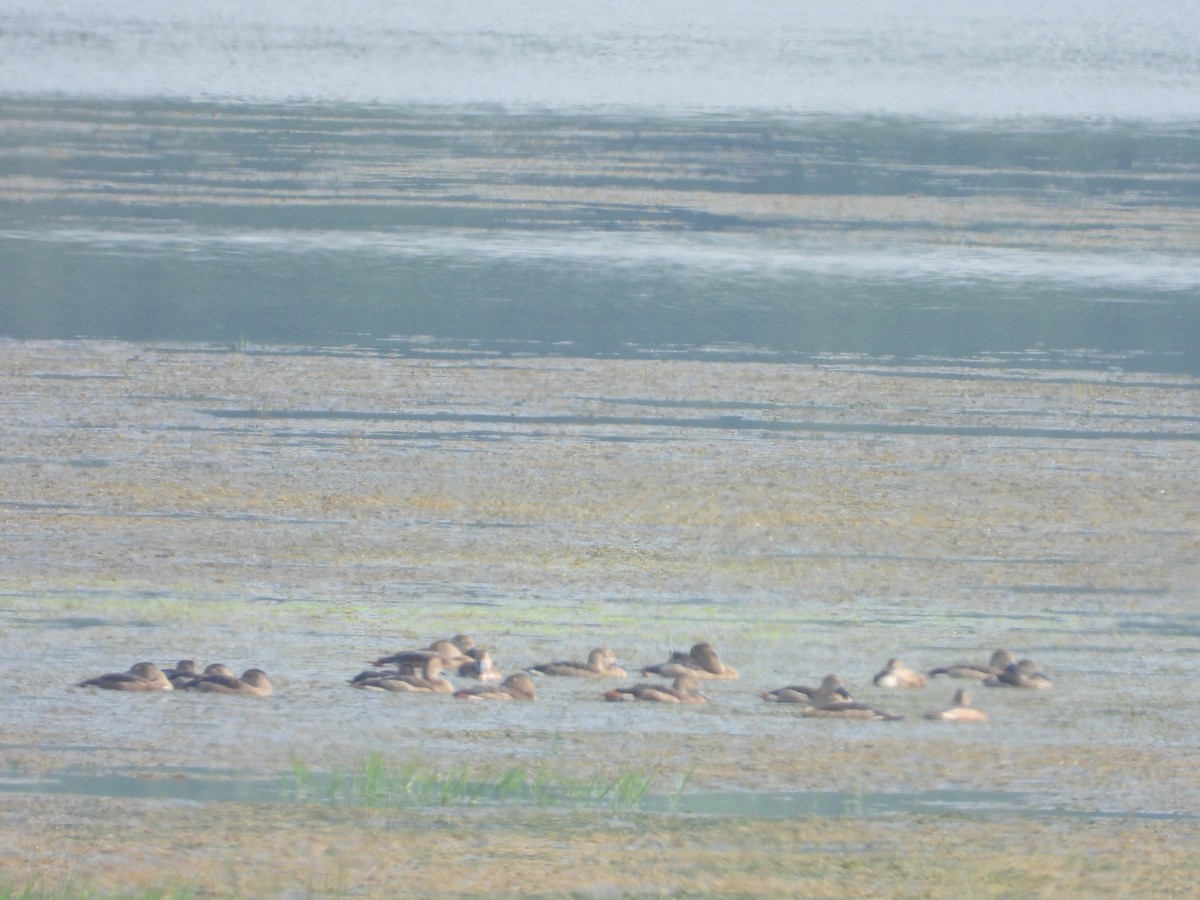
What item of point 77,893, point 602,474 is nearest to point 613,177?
point 602,474

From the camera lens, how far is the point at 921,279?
57.7 ft

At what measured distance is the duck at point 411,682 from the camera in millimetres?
7262

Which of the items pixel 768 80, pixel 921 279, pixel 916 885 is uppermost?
pixel 768 80

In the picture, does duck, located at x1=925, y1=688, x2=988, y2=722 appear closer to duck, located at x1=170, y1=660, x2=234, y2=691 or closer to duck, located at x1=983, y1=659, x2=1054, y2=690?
duck, located at x1=983, y1=659, x2=1054, y2=690

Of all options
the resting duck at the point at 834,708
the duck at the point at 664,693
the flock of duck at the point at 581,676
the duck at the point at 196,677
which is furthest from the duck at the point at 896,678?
the duck at the point at 196,677

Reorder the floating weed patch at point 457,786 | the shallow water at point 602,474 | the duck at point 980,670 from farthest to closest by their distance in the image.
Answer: the duck at point 980,670 < the shallow water at point 602,474 < the floating weed patch at point 457,786

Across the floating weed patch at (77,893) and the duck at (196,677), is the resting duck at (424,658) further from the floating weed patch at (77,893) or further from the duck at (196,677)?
the floating weed patch at (77,893)

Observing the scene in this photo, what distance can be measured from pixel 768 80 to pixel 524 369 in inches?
800

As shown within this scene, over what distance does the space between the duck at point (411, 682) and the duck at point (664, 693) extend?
0.53 metres

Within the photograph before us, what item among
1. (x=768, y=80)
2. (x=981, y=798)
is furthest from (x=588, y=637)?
(x=768, y=80)

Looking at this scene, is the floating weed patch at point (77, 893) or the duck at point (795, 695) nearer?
the floating weed patch at point (77, 893)

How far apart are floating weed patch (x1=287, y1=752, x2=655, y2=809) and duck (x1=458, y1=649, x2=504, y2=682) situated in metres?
0.74

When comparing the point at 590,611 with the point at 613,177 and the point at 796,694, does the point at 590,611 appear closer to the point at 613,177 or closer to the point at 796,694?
the point at 796,694

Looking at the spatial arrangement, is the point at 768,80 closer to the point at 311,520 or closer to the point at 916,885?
the point at 311,520
